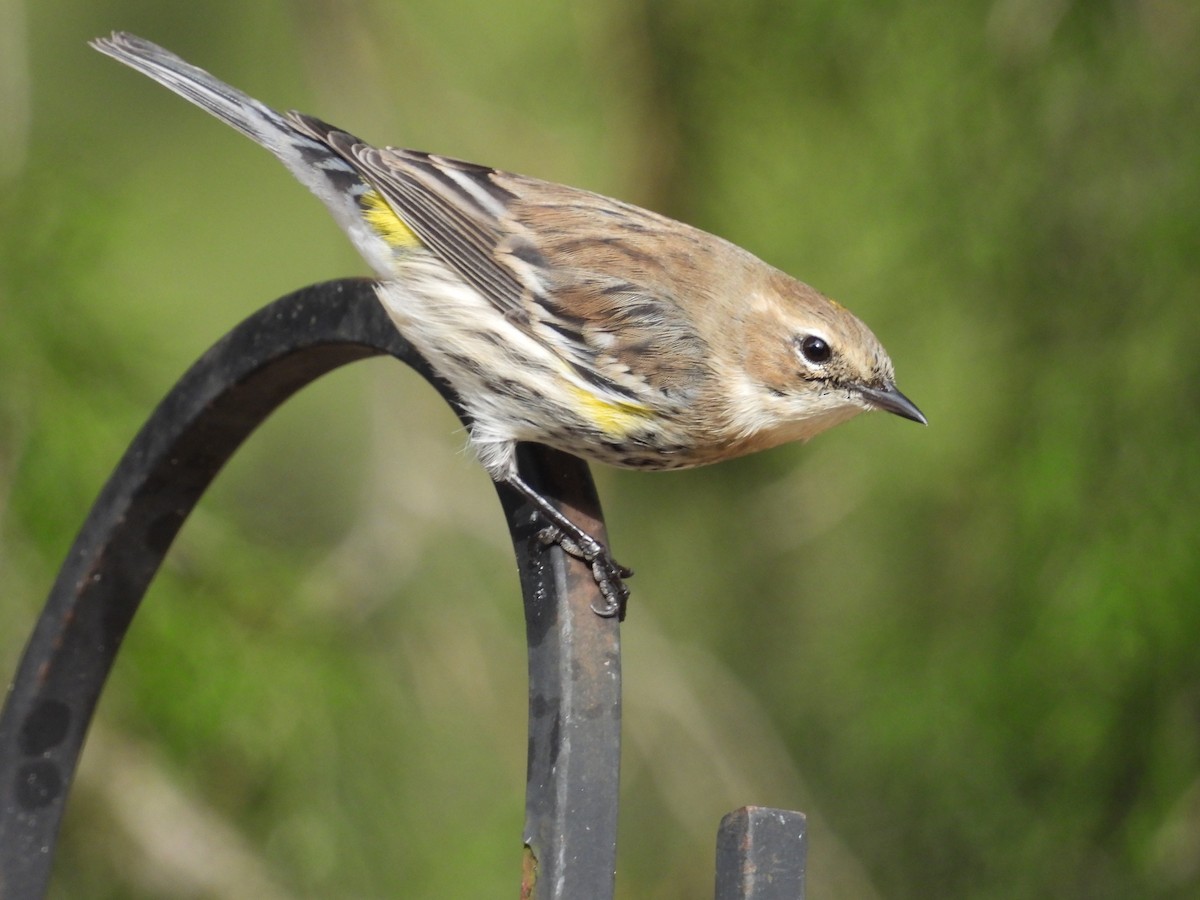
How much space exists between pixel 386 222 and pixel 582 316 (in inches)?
21.0

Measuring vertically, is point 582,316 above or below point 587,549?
above

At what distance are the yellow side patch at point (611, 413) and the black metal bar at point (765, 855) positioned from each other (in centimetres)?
84

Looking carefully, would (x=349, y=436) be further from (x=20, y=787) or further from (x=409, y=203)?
(x=20, y=787)

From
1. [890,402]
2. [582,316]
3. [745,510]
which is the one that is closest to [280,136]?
[582,316]

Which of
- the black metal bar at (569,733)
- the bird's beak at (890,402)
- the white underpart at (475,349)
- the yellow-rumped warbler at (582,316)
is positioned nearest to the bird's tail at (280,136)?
the yellow-rumped warbler at (582,316)

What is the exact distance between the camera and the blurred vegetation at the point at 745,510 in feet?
11.2

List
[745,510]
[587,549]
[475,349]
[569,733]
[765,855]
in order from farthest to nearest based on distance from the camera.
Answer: [745,510], [475,349], [587,549], [569,733], [765,855]

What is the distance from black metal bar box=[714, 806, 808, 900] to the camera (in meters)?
1.68

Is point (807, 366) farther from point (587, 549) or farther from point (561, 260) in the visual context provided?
point (587, 549)

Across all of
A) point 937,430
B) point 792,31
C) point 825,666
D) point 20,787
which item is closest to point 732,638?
point 825,666

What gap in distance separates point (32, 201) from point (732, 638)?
246 cm

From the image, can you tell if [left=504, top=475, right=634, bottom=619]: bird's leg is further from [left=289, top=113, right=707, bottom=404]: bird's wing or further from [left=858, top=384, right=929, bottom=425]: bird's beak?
[left=858, top=384, right=929, bottom=425]: bird's beak

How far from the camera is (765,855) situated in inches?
66.1

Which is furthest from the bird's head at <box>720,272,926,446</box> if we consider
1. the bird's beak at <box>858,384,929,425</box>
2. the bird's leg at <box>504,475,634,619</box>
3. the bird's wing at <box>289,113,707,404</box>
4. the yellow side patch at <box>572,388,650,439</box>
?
the bird's leg at <box>504,475,634,619</box>
